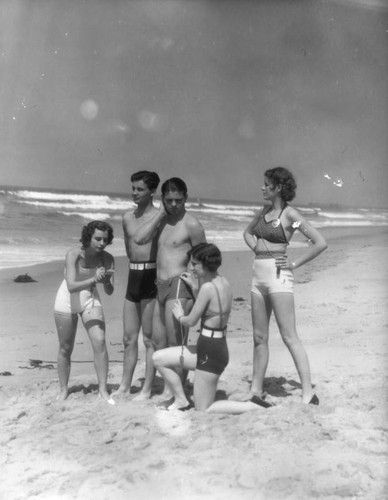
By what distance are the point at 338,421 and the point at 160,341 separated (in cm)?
139

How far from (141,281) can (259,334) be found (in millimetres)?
951

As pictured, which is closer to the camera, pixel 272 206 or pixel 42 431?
pixel 42 431

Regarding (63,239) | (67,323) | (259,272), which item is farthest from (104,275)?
(63,239)

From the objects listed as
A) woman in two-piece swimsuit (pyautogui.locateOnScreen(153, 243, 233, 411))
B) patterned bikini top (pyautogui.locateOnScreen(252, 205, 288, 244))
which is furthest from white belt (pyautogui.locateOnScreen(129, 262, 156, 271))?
patterned bikini top (pyautogui.locateOnScreen(252, 205, 288, 244))

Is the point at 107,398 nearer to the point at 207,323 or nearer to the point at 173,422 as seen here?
the point at 173,422

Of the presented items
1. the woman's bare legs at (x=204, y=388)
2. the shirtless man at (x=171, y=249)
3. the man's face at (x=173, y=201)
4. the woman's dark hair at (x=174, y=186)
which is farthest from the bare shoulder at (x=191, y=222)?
the woman's bare legs at (x=204, y=388)

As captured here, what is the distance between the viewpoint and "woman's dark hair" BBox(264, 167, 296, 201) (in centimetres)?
437

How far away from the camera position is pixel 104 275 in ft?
14.8

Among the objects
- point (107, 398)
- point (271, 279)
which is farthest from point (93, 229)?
point (271, 279)

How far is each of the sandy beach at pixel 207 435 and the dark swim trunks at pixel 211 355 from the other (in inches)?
12.2

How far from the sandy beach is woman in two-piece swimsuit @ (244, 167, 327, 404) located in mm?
356

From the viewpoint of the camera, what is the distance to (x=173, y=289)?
439 cm

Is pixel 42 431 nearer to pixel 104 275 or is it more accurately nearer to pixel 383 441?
pixel 104 275

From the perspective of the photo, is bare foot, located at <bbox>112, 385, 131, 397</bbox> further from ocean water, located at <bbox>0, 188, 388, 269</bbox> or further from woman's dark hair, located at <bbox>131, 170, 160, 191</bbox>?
ocean water, located at <bbox>0, 188, 388, 269</bbox>
